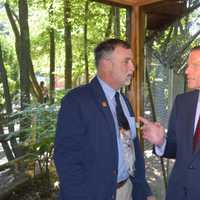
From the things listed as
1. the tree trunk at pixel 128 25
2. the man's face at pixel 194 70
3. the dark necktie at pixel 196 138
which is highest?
the tree trunk at pixel 128 25

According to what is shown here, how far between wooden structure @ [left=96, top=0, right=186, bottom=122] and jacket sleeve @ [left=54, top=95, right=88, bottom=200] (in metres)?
1.84

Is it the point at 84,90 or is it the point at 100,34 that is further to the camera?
the point at 100,34

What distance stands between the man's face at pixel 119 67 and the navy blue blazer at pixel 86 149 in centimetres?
16

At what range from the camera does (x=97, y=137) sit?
1.99m

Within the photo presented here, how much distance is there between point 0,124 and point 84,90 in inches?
84.5

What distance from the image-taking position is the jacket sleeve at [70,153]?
76.6 inches

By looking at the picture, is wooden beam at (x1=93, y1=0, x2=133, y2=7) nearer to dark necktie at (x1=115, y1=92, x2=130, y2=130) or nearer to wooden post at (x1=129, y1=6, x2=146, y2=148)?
wooden post at (x1=129, y1=6, x2=146, y2=148)

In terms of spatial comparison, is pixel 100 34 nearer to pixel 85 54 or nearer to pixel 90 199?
pixel 85 54

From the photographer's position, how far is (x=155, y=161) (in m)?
3.82

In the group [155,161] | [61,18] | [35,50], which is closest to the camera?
[155,161]

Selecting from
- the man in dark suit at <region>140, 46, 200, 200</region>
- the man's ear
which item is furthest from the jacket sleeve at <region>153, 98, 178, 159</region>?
the man's ear

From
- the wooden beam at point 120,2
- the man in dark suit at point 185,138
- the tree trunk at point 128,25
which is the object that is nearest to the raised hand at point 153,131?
the man in dark suit at point 185,138

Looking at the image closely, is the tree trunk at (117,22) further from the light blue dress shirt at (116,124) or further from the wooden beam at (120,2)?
the light blue dress shirt at (116,124)

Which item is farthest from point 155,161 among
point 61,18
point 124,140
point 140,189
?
point 61,18
